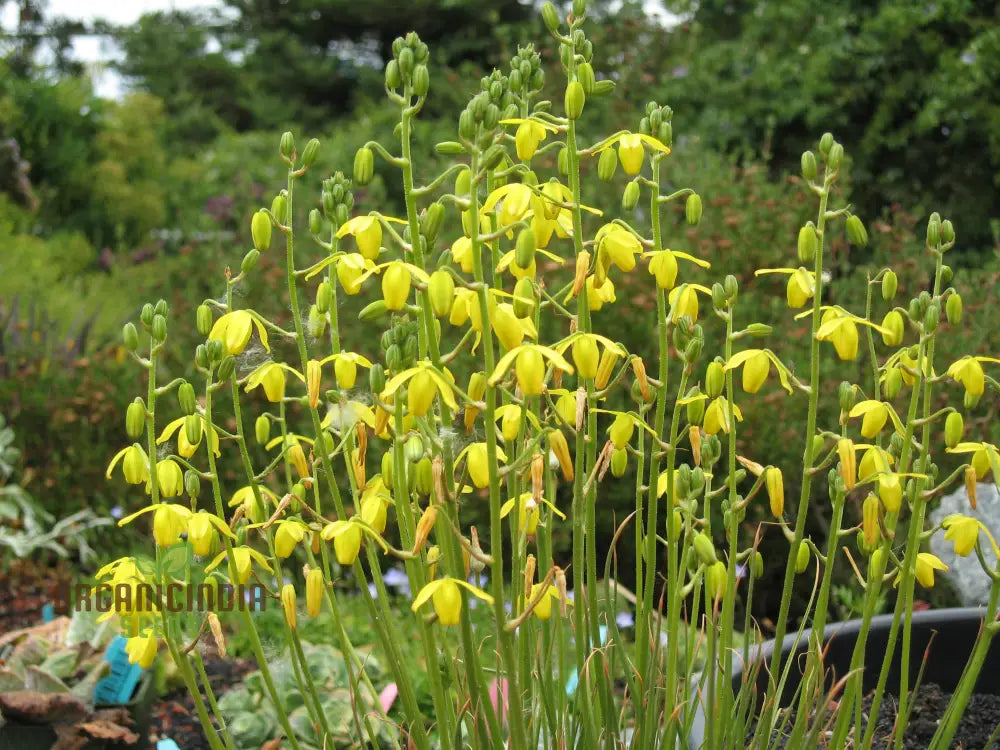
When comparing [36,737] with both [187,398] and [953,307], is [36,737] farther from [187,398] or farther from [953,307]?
[953,307]

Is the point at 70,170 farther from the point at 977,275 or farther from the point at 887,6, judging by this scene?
the point at 977,275

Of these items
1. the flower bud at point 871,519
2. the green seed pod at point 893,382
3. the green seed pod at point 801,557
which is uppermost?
the green seed pod at point 893,382

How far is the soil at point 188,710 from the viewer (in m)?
2.39

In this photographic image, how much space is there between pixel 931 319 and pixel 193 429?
927mm

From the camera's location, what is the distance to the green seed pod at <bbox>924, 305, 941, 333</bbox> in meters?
1.29

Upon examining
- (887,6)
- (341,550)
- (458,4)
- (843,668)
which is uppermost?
(458,4)

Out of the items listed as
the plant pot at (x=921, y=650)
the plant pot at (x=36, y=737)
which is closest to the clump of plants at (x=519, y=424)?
the plant pot at (x=921, y=650)

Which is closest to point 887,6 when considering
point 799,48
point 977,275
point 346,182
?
point 799,48

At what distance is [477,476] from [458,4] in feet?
35.5

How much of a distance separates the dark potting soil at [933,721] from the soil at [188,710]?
128cm

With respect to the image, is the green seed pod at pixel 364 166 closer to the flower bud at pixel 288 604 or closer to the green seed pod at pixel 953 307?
the flower bud at pixel 288 604

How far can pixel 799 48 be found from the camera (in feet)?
19.9

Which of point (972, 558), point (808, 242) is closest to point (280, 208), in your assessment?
point (808, 242)

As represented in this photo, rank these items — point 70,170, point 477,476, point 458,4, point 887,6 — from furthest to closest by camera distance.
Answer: point 458,4, point 70,170, point 887,6, point 477,476
